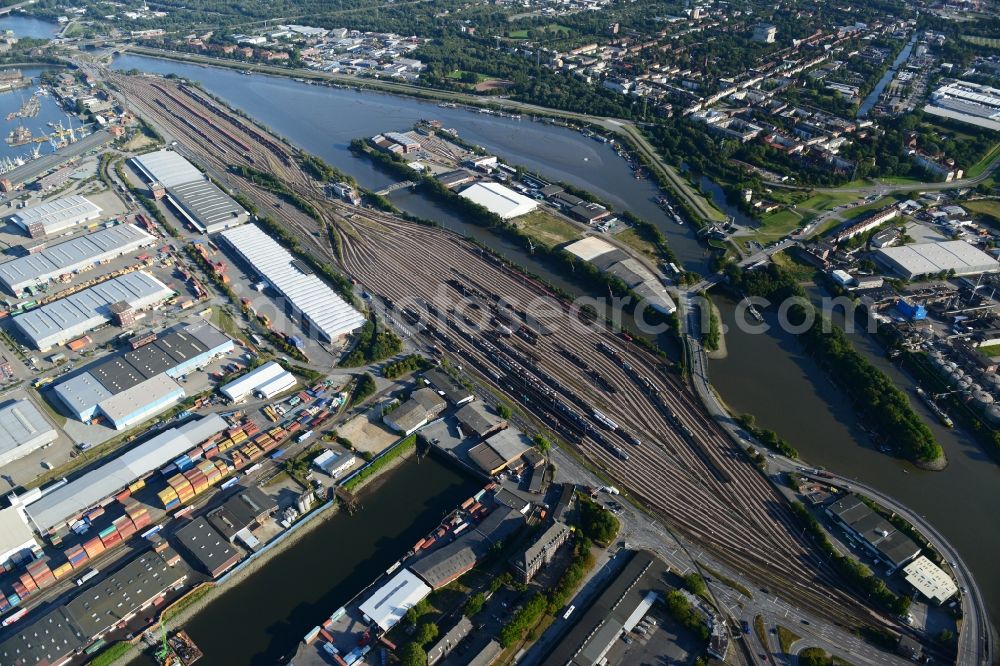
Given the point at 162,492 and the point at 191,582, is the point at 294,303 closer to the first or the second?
the point at 162,492

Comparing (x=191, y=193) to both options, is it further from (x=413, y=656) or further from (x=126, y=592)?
(x=413, y=656)

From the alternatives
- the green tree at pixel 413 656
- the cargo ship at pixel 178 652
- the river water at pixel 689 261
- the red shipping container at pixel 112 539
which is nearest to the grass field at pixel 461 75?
the river water at pixel 689 261

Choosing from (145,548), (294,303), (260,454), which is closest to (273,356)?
(294,303)

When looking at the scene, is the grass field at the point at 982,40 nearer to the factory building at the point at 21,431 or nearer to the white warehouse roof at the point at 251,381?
the white warehouse roof at the point at 251,381

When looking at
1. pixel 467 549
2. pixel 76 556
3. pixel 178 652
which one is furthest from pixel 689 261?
pixel 76 556

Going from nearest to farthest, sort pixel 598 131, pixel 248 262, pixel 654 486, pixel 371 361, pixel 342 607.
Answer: pixel 342 607, pixel 654 486, pixel 371 361, pixel 248 262, pixel 598 131

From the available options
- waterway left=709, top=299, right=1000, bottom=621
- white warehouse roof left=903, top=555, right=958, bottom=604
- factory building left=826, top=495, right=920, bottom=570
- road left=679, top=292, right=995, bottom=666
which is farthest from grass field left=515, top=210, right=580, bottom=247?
white warehouse roof left=903, top=555, right=958, bottom=604
